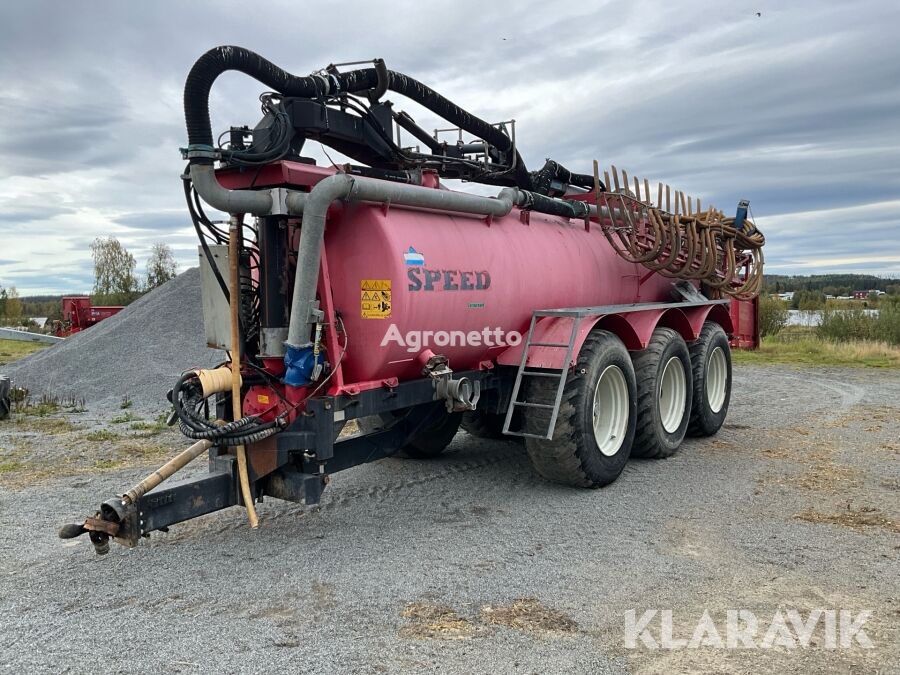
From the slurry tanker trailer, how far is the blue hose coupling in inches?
0.5

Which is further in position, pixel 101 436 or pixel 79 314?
pixel 79 314

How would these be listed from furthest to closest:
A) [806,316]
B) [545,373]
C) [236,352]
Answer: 1. [806,316]
2. [545,373]
3. [236,352]

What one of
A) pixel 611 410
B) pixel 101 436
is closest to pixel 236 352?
pixel 611 410

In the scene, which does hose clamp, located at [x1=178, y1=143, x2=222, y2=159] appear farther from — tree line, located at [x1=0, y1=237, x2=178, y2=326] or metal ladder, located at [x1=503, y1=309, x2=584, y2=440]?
tree line, located at [x1=0, y1=237, x2=178, y2=326]

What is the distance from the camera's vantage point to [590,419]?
5855 millimetres

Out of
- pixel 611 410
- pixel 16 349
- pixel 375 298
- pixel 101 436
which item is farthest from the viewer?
pixel 16 349

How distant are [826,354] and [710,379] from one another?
11.1 metres

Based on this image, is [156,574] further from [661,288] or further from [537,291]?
[661,288]

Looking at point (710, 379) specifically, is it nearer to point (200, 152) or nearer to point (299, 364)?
point (299, 364)

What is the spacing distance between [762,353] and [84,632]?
17.6 m

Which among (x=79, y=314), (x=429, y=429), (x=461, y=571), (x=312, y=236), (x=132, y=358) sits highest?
(x=312, y=236)

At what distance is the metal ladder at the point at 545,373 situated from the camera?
5543mm

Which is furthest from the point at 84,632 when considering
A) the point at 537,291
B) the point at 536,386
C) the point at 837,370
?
the point at 837,370

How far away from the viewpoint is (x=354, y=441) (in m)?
5.26
